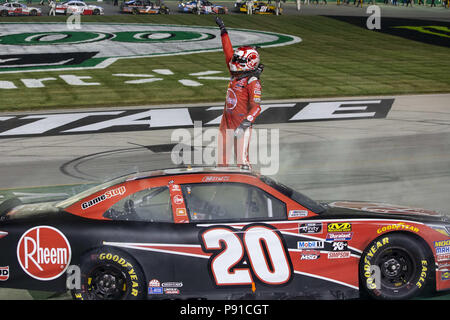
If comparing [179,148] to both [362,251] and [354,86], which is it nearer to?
[362,251]

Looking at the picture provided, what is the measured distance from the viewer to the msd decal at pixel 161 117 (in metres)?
16.1

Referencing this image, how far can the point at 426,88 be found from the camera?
73.1 ft

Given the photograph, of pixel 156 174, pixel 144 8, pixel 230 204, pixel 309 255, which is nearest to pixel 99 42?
pixel 144 8

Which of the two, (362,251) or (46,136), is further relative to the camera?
(46,136)

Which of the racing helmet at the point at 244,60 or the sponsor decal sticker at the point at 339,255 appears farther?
the racing helmet at the point at 244,60

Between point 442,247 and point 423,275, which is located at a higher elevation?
point 442,247

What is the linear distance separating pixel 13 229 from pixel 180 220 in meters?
1.57

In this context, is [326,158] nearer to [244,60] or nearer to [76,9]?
[244,60]

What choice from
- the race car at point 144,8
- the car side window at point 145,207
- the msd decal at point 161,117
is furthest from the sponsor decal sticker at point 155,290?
the race car at point 144,8

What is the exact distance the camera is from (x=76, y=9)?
4559cm

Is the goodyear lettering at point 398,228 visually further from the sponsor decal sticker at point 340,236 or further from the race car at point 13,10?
the race car at point 13,10

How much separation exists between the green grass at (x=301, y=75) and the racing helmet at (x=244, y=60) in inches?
396

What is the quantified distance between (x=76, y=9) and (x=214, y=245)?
42.1m
